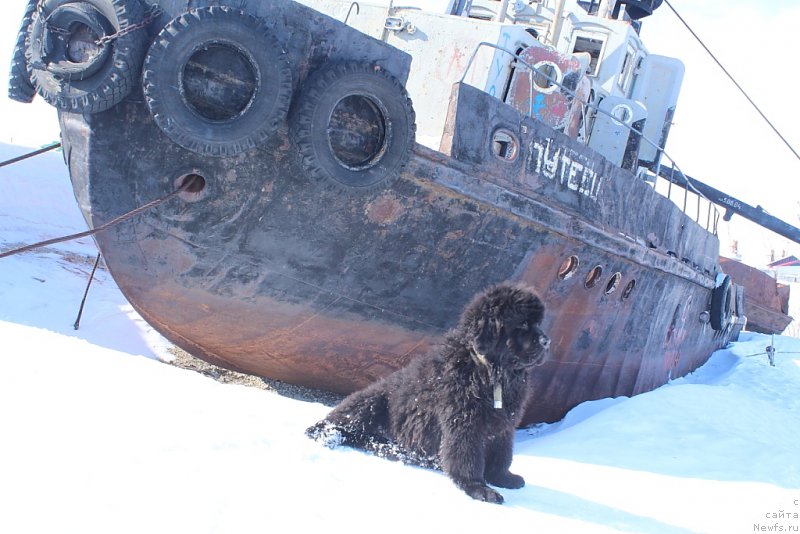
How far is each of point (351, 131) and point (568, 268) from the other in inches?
97.4

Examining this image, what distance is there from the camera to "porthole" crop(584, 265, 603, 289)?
232 inches

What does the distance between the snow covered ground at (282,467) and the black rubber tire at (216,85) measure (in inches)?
50.9

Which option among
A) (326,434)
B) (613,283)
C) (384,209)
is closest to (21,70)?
(384,209)

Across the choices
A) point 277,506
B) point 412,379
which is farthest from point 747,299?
point 277,506

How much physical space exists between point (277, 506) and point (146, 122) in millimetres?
2327

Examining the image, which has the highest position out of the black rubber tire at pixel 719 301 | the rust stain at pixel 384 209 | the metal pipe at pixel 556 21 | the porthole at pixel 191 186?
the metal pipe at pixel 556 21

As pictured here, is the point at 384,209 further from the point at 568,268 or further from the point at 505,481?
the point at 568,268

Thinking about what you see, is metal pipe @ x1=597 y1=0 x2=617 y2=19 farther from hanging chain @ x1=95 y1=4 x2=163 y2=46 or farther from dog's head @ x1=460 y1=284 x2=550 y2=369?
dog's head @ x1=460 y1=284 x2=550 y2=369

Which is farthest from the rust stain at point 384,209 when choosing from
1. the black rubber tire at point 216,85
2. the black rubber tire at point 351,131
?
the black rubber tire at point 216,85

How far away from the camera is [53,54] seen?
11.6ft

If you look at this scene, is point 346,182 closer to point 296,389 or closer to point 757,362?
point 296,389

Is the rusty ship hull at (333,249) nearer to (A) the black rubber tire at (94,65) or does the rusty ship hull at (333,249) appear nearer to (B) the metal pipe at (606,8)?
(A) the black rubber tire at (94,65)

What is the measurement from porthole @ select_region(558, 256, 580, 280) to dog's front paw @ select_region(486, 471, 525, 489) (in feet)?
8.80

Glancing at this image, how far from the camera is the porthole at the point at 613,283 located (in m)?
6.24
